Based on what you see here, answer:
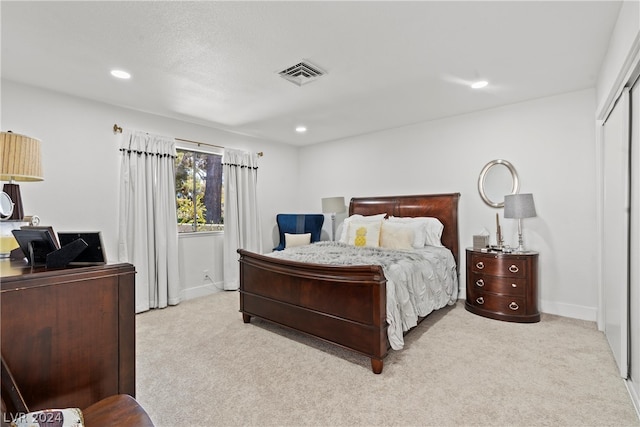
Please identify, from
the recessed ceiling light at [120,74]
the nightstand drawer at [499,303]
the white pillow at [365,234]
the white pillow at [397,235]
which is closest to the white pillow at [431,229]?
the white pillow at [397,235]

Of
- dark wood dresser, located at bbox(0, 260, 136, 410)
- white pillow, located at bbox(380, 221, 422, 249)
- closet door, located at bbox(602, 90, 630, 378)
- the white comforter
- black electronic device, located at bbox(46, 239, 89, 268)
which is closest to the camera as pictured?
dark wood dresser, located at bbox(0, 260, 136, 410)

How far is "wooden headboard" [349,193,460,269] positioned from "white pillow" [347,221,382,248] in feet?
2.17

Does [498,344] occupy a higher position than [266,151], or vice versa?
[266,151]

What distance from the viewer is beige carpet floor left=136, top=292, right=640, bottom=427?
71.7 inches

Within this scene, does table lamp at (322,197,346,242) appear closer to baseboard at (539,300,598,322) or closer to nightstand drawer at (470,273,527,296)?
nightstand drawer at (470,273,527,296)

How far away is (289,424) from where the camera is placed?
Result: 69.5 inches

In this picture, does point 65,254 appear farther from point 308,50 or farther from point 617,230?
point 617,230

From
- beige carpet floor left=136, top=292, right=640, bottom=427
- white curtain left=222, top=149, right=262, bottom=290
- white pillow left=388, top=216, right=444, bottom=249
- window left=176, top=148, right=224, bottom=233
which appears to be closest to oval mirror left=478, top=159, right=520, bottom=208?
white pillow left=388, top=216, right=444, bottom=249

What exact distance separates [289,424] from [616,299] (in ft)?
8.47

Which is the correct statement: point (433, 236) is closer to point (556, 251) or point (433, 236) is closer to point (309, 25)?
point (556, 251)

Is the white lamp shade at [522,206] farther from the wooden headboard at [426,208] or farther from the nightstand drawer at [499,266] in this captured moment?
the wooden headboard at [426,208]

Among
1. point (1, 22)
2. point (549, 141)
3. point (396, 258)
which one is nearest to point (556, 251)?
point (549, 141)

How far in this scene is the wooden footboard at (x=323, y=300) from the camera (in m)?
2.32

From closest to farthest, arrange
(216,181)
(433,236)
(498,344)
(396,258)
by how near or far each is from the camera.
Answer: (498,344), (396,258), (433,236), (216,181)
